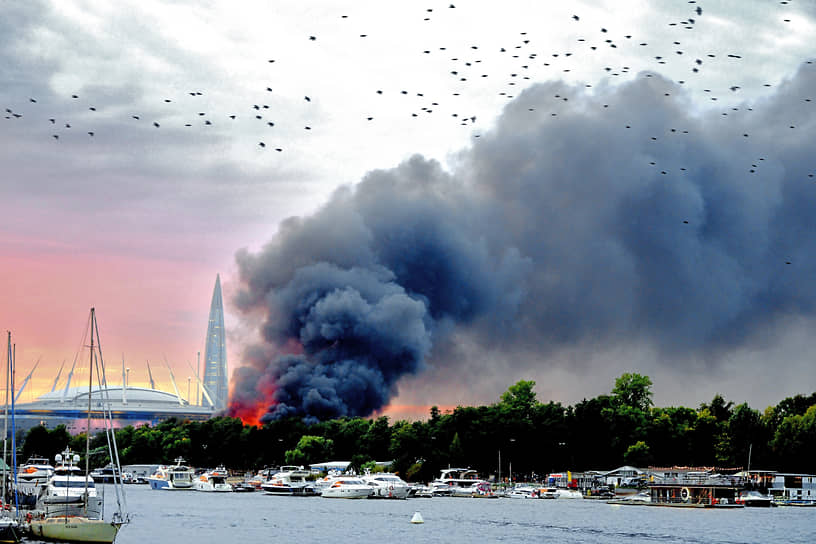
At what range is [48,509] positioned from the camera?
5738 centimetres

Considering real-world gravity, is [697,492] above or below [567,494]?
above

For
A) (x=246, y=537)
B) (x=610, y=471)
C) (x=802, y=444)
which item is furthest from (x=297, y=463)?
(x=246, y=537)

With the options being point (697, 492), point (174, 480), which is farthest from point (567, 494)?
point (174, 480)

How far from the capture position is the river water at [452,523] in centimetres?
6112

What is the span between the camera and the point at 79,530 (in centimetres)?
5081

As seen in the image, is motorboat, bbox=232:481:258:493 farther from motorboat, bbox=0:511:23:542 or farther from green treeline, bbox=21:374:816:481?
motorboat, bbox=0:511:23:542

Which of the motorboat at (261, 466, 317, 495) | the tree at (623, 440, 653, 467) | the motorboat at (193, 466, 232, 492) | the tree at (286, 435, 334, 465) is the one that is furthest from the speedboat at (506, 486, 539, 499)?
the tree at (286, 435, 334, 465)

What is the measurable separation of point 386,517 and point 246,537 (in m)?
19.6

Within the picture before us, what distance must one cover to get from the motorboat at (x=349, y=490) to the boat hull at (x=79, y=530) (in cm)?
5929

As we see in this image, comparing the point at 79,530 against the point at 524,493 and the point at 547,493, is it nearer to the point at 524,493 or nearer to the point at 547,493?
the point at 524,493

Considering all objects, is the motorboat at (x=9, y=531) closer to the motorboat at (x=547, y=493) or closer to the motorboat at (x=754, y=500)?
the motorboat at (x=754, y=500)

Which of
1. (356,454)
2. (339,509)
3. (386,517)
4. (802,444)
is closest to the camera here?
(386,517)

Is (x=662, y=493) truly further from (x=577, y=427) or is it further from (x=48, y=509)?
(x=48, y=509)

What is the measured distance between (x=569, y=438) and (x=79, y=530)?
93.7 m
